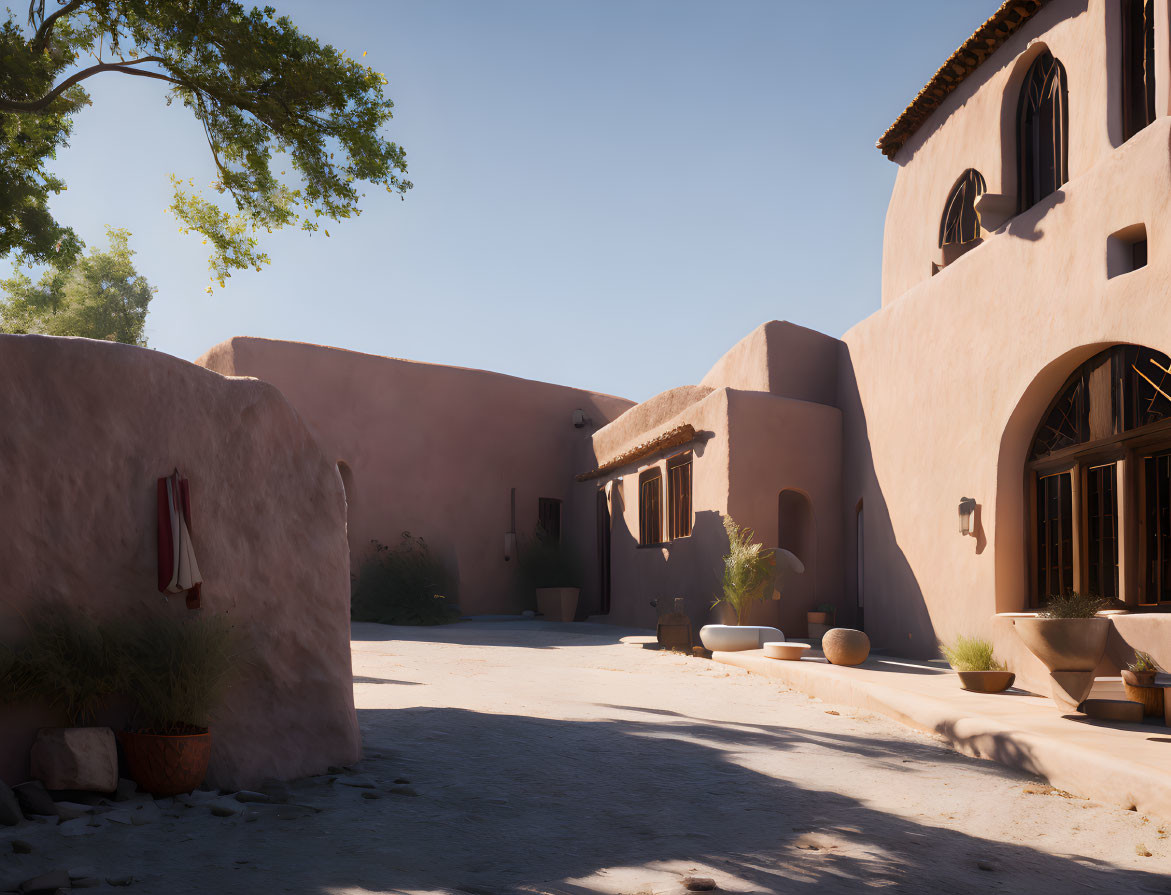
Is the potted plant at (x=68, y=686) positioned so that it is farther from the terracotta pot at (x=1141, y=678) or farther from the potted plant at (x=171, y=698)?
the terracotta pot at (x=1141, y=678)

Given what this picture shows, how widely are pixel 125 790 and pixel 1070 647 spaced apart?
18.8 feet

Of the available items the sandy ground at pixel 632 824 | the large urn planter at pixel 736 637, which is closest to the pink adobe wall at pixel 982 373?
the large urn planter at pixel 736 637

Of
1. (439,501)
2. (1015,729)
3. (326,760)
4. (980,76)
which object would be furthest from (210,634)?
(439,501)

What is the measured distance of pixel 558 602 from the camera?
1923cm

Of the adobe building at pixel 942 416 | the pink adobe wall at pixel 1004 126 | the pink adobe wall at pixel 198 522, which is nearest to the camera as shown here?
the pink adobe wall at pixel 198 522

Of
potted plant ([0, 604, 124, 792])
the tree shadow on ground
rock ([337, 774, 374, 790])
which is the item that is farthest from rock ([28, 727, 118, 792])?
rock ([337, 774, 374, 790])

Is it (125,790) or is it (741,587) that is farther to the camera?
(741,587)

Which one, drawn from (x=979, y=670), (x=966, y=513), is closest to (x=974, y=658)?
(x=979, y=670)

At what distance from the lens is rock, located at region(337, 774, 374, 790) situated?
4.91m

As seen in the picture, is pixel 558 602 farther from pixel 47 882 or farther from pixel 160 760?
pixel 47 882

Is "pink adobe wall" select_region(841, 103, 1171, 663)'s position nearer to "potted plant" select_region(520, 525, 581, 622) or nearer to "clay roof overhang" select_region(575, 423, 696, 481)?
"clay roof overhang" select_region(575, 423, 696, 481)

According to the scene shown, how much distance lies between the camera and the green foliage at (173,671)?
4461 mm

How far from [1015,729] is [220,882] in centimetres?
463

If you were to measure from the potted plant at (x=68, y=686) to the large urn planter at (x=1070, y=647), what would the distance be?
5.65m
